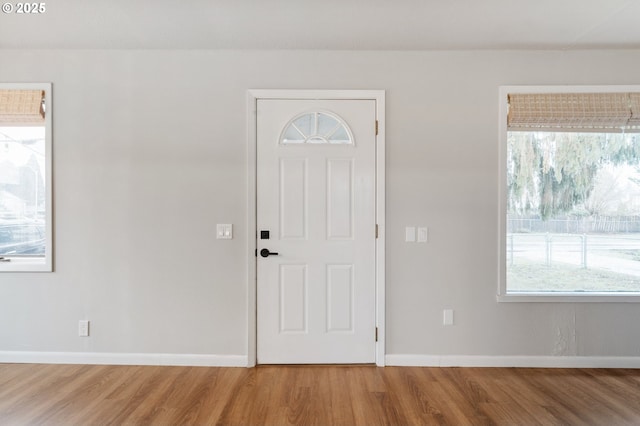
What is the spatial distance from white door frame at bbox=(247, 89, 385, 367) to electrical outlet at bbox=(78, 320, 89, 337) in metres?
1.30

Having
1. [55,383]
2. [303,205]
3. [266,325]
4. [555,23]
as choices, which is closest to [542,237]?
[555,23]

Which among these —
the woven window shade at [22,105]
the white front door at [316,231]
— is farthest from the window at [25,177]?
the white front door at [316,231]

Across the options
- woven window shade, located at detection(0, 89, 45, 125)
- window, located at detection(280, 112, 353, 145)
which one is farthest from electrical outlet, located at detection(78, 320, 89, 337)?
window, located at detection(280, 112, 353, 145)

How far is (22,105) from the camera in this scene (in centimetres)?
283

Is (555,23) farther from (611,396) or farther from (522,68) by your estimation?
(611,396)

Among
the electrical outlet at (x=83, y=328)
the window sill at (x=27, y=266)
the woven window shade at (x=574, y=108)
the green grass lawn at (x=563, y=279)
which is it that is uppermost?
the woven window shade at (x=574, y=108)

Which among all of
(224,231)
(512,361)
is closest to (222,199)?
(224,231)

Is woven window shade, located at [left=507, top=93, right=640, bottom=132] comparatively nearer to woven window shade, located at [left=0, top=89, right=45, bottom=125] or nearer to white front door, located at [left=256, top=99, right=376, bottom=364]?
white front door, located at [left=256, top=99, right=376, bottom=364]

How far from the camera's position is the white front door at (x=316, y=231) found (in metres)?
2.83

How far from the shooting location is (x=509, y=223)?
288 cm

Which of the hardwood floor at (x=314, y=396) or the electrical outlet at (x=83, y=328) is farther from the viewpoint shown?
the electrical outlet at (x=83, y=328)

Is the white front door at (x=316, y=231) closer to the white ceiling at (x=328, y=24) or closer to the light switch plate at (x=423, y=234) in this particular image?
the light switch plate at (x=423, y=234)

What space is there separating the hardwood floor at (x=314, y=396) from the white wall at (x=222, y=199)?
20 cm

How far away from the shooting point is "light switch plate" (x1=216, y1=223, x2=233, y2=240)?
9.30 feet
